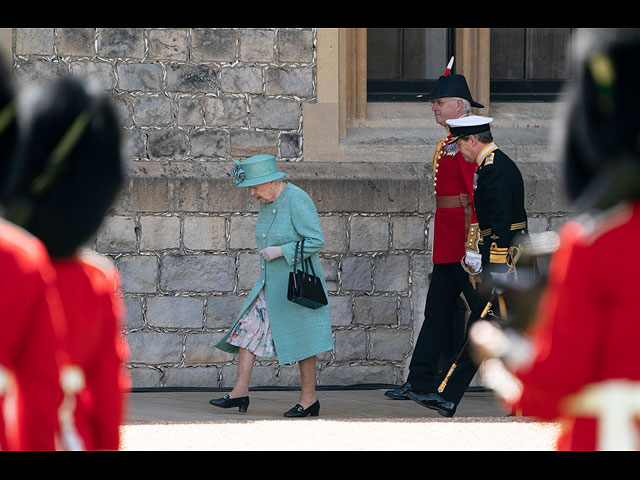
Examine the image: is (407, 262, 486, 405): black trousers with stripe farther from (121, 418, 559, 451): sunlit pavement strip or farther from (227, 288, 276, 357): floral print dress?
(227, 288, 276, 357): floral print dress

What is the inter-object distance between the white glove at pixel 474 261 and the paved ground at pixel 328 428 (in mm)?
849

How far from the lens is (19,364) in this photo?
2004 mm

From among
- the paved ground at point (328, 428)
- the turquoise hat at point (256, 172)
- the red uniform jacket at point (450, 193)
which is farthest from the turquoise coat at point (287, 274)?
the red uniform jacket at point (450, 193)

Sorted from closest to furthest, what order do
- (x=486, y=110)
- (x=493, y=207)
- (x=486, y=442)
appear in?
(x=486, y=442) < (x=493, y=207) < (x=486, y=110)

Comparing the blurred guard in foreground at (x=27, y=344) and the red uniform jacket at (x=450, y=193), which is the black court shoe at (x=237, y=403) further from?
the blurred guard in foreground at (x=27, y=344)

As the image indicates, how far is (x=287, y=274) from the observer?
6.27 meters

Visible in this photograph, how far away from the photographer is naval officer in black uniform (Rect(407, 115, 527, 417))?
607cm

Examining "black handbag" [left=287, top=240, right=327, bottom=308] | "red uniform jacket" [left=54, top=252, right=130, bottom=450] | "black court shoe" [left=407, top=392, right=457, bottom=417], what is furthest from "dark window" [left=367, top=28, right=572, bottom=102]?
"red uniform jacket" [left=54, top=252, right=130, bottom=450]

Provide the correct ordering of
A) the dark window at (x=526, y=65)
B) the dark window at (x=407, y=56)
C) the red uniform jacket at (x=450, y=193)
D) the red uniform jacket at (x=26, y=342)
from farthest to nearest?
1. the dark window at (x=526, y=65)
2. the dark window at (x=407, y=56)
3. the red uniform jacket at (x=450, y=193)
4. the red uniform jacket at (x=26, y=342)

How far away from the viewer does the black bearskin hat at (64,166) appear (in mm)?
2320

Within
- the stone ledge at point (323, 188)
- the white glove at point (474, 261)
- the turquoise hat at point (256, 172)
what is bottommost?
the white glove at point (474, 261)

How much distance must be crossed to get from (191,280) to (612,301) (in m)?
5.68
